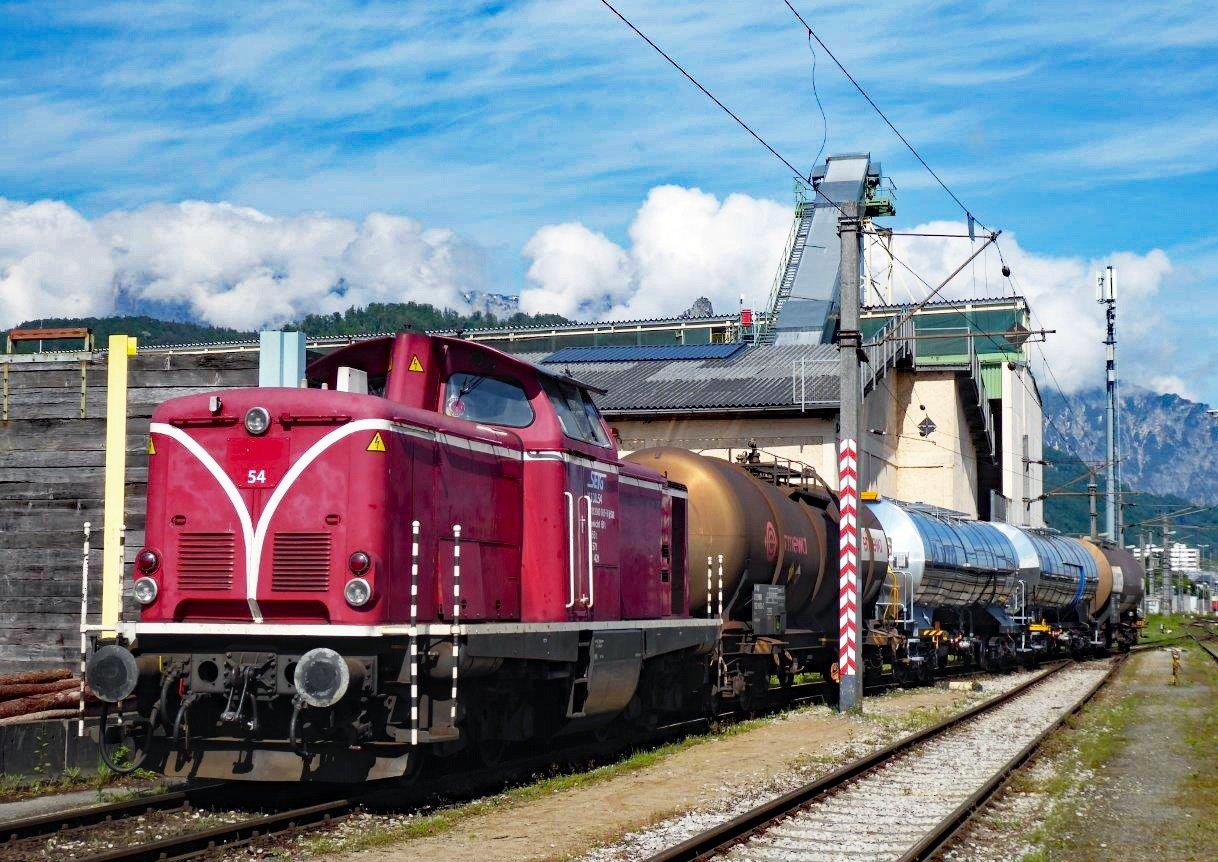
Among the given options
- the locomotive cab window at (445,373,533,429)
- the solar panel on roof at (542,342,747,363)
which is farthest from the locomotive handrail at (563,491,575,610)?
the solar panel on roof at (542,342,747,363)

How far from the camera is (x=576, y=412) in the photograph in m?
13.9

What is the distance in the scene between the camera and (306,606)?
35.6 ft

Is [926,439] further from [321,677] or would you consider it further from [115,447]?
[321,677]

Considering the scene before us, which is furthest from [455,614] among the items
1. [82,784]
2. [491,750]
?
[82,784]

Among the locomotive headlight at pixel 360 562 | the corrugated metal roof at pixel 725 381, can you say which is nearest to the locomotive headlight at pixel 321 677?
the locomotive headlight at pixel 360 562

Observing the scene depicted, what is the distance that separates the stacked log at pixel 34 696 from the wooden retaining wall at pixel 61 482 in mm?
1216

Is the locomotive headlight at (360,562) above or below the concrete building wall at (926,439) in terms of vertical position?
below

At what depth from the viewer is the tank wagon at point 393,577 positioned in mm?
10680

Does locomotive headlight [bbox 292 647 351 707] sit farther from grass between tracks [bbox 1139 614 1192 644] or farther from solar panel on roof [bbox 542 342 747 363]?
grass between tracks [bbox 1139 614 1192 644]

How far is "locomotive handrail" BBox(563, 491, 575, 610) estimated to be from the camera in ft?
42.5

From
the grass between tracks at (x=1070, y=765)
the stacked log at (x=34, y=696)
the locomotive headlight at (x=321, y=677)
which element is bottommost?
the grass between tracks at (x=1070, y=765)

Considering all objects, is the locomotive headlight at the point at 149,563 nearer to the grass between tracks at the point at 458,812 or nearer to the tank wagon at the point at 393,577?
the tank wagon at the point at 393,577

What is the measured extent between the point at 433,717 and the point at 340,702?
0.79 m

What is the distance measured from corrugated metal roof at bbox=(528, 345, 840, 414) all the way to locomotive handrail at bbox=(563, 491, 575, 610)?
934 inches
